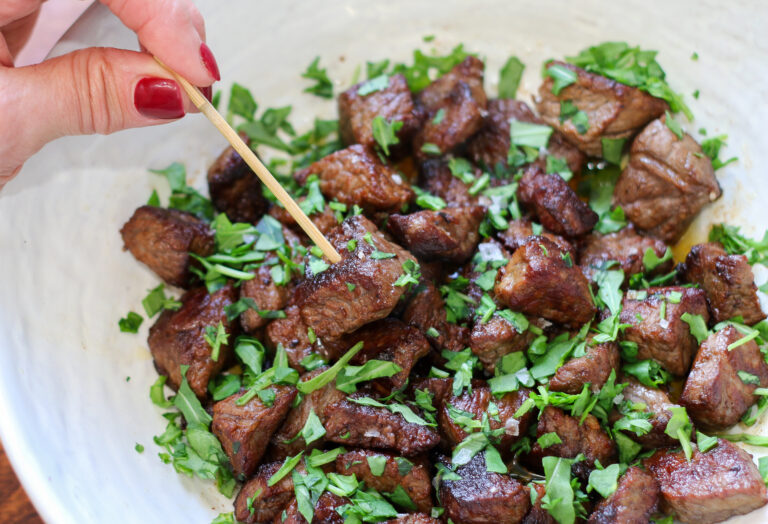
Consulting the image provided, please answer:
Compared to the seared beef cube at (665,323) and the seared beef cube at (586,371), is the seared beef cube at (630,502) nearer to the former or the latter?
the seared beef cube at (586,371)

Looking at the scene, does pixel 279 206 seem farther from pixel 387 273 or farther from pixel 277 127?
pixel 387 273

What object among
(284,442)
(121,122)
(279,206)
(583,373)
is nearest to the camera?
(121,122)

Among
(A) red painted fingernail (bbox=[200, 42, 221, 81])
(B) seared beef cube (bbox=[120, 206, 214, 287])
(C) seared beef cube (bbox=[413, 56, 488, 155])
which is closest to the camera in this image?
Answer: (A) red painted fingernail (bbox=[200, 42, 221, 81])

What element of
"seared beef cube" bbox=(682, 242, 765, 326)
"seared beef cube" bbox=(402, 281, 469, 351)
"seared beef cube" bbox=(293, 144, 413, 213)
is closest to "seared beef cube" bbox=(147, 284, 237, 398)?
"seared beef cube" bbox=(293, 144, 413, 213)

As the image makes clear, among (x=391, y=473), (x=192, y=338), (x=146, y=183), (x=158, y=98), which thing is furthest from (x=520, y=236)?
(x=146, y=183)

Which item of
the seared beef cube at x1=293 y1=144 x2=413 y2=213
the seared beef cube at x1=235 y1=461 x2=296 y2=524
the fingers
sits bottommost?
the seared beef cube at x1=235 y1=461 x2=296 y2=524

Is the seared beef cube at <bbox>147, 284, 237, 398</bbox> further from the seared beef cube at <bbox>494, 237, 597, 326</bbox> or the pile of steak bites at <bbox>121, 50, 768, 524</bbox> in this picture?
the seared beef cube at <bbox>494, 237, 597, 326</bbox>

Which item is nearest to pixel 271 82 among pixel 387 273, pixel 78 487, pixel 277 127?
pixel 277 127
